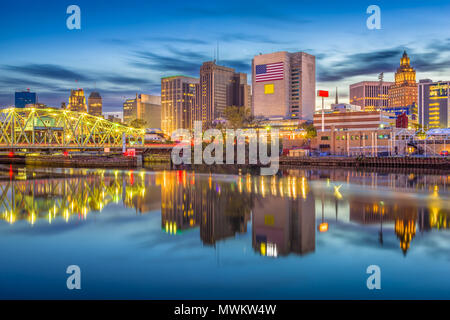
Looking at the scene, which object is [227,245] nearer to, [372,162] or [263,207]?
[263,207]

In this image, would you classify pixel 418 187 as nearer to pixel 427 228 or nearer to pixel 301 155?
pixel 427 228

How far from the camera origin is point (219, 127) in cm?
14288

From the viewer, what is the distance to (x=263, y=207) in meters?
31.7

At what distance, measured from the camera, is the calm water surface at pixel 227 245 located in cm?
1462

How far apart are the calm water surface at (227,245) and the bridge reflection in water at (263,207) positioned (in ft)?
0.35

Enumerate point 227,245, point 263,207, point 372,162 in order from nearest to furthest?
1. point 227,245
2. point 263,207
3. point 372,162

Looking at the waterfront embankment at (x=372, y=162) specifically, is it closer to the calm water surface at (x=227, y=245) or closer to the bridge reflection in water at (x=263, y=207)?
the bridge reflection in water at (x=263, y=207)

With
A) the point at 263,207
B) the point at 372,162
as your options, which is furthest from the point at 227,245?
the point at 372,162

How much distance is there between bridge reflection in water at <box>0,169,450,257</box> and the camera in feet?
76.8

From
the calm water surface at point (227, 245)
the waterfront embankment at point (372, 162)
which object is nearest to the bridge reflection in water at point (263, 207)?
the calm water surface at point (227, 245)

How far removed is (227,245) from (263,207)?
38.3 feet

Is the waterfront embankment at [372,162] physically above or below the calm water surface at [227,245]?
above

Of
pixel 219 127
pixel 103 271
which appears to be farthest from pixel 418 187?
pixel 219 127

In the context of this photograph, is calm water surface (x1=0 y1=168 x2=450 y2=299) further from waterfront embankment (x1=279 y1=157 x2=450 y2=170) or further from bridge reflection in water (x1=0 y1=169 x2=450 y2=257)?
waterfront embankment (x1=279 y1=157 x2=450 y2=170)
